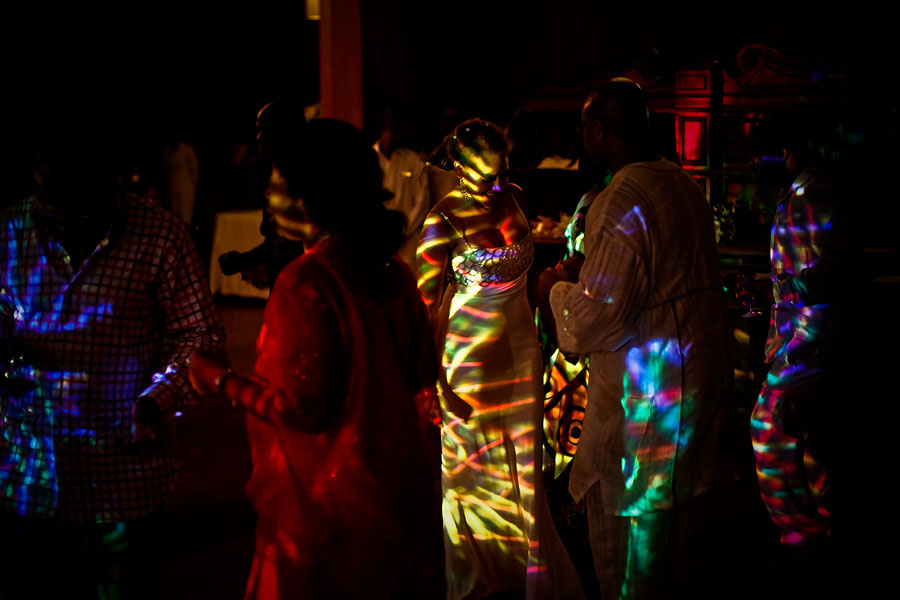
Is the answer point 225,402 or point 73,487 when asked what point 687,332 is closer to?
point 73,487

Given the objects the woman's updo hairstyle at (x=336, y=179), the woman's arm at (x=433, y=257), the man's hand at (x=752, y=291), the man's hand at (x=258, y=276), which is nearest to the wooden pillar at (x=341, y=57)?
the man's hand at (x=258, y=276)

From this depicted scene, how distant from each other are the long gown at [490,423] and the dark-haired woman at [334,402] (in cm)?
129

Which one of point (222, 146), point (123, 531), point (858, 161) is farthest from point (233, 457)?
point (222, 146)

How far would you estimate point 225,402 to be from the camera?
6188 mm

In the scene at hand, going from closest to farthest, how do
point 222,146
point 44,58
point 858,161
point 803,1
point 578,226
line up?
point 578,226 < point 858,161 < point 803,1 < point 44,58 < point 222,146

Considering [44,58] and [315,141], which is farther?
[44,58]

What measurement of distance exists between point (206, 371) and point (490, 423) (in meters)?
1.52

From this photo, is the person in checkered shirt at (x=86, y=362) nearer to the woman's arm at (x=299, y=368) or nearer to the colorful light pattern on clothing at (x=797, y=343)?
the woman's arm at (x=299, y=368)

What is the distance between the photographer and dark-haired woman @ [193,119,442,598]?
182 centimetres

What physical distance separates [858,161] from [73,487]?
4.75 m

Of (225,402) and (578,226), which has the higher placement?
(578,226)

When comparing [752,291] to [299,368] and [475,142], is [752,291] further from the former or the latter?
[299,368]

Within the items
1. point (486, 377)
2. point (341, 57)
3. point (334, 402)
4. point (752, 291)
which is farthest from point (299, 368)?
point (341, 57)

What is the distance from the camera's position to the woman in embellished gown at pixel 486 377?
320 centimetres
